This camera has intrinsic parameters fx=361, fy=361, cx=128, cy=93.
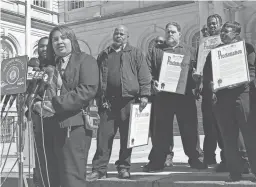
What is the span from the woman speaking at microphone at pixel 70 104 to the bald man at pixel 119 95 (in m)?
0.97

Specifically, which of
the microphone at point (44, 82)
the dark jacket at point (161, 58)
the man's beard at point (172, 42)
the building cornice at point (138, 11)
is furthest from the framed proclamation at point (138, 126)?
the building cornice at point (138, 11)

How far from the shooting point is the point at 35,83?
10.9 feet

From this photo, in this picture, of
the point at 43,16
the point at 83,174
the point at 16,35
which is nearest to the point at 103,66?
the point at 83,174

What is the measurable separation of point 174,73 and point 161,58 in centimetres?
29

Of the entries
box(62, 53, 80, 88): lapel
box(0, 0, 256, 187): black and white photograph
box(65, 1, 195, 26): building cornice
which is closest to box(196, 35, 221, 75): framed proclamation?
box(0, 0, 256, 187): black and white photograph

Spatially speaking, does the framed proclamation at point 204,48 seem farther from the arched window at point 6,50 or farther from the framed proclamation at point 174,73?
the arched window at point 6,50

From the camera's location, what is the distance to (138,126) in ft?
13.9

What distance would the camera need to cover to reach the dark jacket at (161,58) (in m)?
4.80

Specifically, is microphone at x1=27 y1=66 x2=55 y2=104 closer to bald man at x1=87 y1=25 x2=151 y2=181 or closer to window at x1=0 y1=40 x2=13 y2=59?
bald man at x1=87 y1=25 x2=151 y2=181

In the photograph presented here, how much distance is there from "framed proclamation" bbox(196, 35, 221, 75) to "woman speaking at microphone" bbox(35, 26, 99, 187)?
1741 mm

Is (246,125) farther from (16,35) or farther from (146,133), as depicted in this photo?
(16,35)

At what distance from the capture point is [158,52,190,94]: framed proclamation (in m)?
4.63

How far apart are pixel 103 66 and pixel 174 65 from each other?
953mm

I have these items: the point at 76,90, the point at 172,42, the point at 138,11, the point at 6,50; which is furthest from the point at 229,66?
the point at 6,50
